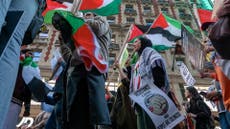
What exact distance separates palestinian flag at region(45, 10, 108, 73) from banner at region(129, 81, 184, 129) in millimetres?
569

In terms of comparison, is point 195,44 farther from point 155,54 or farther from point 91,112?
point 91,112

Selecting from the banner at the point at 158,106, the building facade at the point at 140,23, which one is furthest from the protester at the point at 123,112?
the building facade at the point at 140,23

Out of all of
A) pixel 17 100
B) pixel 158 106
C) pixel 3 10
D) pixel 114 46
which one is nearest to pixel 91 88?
pixel 158 106

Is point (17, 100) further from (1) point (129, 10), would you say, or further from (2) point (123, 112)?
(1) point (129, 10)

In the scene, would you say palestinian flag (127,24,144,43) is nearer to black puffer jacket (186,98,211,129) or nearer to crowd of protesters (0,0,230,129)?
black puffer jacket (186,98,211,129)

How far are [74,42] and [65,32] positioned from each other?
19 centimetres

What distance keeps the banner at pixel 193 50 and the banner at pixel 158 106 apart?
3.65 feet

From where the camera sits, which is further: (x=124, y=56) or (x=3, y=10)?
(x=124, y=56)

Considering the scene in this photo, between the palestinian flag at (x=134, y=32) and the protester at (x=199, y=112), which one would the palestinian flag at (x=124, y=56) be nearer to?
the palestinian flag at (x=134, y=32)

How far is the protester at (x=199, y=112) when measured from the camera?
16.8 ft

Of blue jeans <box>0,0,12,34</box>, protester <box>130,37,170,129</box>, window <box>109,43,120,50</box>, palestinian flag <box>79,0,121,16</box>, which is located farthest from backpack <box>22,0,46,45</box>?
window <box>109,43,120,50</box>

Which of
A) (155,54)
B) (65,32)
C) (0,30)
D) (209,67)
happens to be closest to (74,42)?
(65,32)

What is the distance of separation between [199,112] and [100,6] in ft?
9.13

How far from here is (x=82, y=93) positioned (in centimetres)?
320
